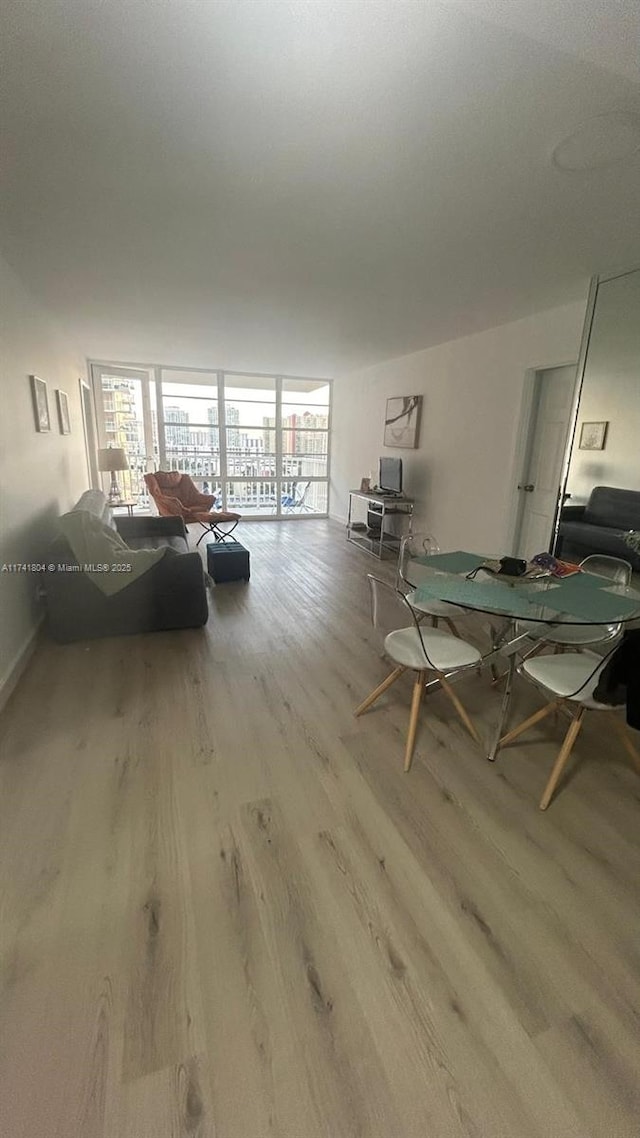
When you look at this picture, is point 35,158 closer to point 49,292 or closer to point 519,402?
point 49,292

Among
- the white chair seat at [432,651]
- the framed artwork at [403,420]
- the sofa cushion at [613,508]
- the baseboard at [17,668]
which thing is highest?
the framed artwork at [403,420]

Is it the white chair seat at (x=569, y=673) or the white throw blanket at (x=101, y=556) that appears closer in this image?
the white chair seat at (x=569, y=673)

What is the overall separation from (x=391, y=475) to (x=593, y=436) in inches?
105

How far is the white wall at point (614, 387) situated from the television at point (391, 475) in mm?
2368

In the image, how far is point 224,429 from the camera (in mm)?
7328

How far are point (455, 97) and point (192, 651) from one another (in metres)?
2.92

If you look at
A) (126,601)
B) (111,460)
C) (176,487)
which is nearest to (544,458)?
(126,601)

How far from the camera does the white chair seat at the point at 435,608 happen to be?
2490 mm

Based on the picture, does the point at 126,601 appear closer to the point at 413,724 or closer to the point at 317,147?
the point at 413,724

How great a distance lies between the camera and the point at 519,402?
3.85m

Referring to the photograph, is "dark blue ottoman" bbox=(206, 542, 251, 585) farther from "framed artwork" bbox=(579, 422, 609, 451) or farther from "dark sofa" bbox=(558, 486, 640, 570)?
"framed artwork" bbox=(579, 422, 609, 451)

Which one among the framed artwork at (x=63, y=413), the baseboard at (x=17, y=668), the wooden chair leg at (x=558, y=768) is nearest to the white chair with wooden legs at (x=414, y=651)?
the wooden chair leg at (x=558, y=768)

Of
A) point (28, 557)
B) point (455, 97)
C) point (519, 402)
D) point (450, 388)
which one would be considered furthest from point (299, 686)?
point (450, 388)

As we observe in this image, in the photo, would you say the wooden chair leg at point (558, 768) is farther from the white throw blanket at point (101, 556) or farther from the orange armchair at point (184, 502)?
the orange armchair at point (184, 502)
